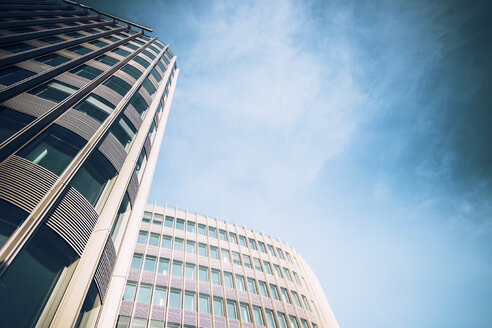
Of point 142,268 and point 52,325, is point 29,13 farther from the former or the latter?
point 52,325

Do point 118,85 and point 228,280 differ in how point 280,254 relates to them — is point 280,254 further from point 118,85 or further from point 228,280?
point 118,85

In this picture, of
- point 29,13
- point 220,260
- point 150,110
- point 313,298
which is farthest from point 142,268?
point 29,13

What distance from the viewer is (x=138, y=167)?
14.9 m

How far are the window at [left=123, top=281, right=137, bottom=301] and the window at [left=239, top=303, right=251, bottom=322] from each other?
1061 centimetres

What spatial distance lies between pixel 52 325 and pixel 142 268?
A: 18.1m

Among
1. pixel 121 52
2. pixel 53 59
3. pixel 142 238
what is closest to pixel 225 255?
pixel 142 238

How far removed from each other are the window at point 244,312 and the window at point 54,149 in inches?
860

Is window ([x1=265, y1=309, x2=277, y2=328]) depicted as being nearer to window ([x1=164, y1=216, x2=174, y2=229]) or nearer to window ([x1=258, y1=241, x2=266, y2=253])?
window ([x1=258, y1=241, x2=266, y2=253])

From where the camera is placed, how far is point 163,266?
2489cm

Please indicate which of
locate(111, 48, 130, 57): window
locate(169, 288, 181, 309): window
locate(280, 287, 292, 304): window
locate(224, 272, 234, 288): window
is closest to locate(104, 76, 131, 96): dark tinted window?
locate(111, 48, 130, 57): window

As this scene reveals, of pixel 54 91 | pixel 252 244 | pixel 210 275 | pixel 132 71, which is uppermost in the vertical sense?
pixel 132 71

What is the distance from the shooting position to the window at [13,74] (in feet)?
37.3

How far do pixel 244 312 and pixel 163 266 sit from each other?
32.2 ft

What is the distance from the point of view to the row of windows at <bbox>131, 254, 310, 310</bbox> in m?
24.4
